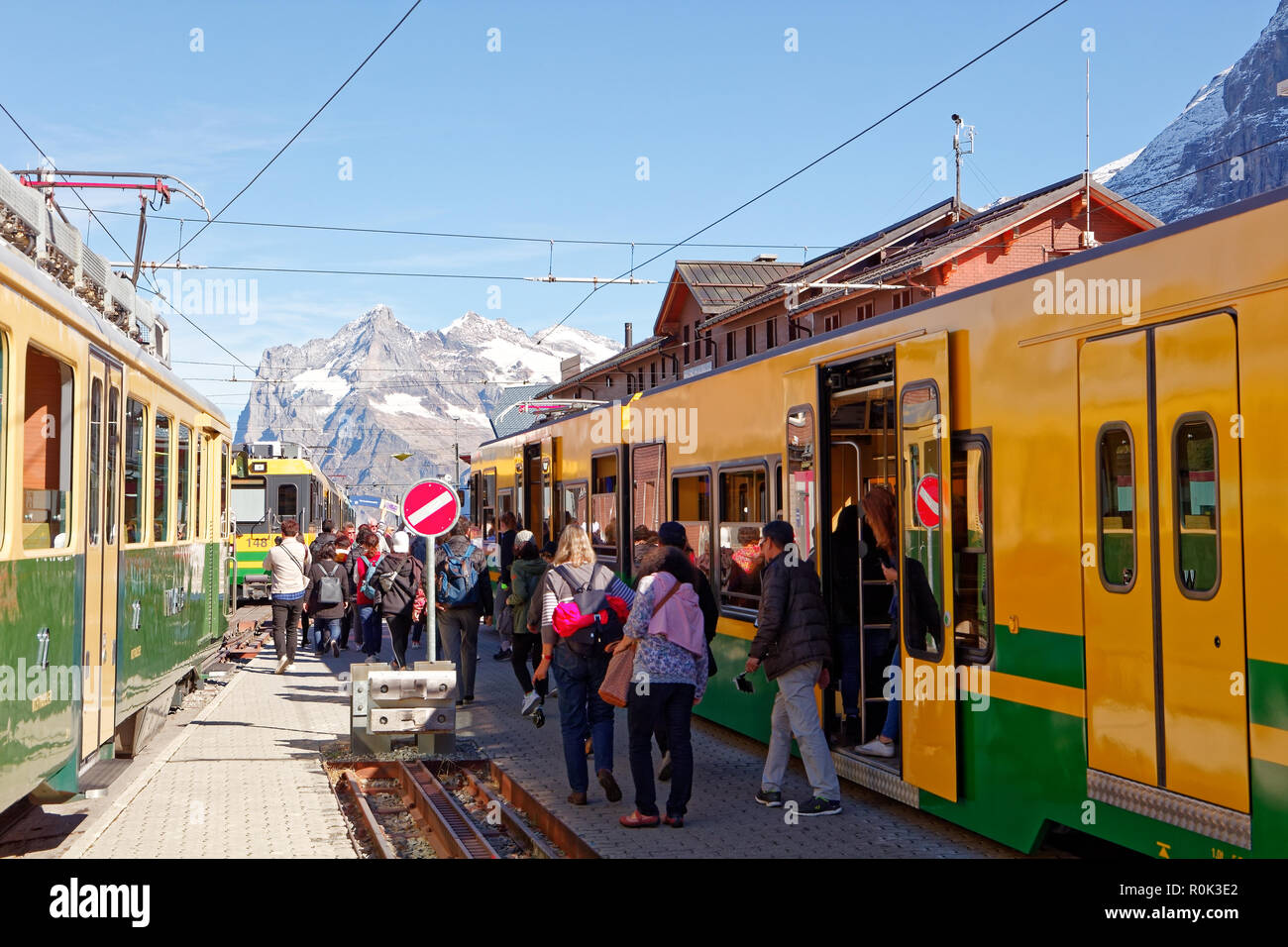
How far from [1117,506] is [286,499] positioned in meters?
25.5

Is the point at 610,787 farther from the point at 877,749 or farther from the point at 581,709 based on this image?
the point at 877,749

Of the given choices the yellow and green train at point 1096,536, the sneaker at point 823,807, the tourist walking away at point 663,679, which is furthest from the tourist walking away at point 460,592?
the sneaker at point 823,807

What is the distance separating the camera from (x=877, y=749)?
866cm

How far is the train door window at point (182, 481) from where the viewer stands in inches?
447

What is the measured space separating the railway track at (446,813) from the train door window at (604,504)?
4467 mm

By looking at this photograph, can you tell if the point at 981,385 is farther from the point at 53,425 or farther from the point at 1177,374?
the point at 53,425

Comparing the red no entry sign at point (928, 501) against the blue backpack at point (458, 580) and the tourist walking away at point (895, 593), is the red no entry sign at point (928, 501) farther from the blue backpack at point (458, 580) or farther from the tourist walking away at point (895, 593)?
the blue backpack at point (458, 580)

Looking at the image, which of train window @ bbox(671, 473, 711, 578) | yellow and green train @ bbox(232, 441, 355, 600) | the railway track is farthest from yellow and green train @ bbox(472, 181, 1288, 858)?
yellow and green train @ bbox(232, 441, 355, 600)

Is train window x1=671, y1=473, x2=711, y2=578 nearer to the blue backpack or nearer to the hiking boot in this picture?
the blue backpack

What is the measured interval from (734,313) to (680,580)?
38943mm

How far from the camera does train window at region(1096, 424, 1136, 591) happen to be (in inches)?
228

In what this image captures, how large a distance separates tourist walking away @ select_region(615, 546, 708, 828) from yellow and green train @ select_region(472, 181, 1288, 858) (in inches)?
50.4

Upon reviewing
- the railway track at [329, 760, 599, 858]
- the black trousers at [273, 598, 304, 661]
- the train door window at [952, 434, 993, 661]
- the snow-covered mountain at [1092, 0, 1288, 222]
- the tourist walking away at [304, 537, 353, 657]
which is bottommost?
the railway track at [329, 760, 599, 858]

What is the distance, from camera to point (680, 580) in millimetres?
8414
